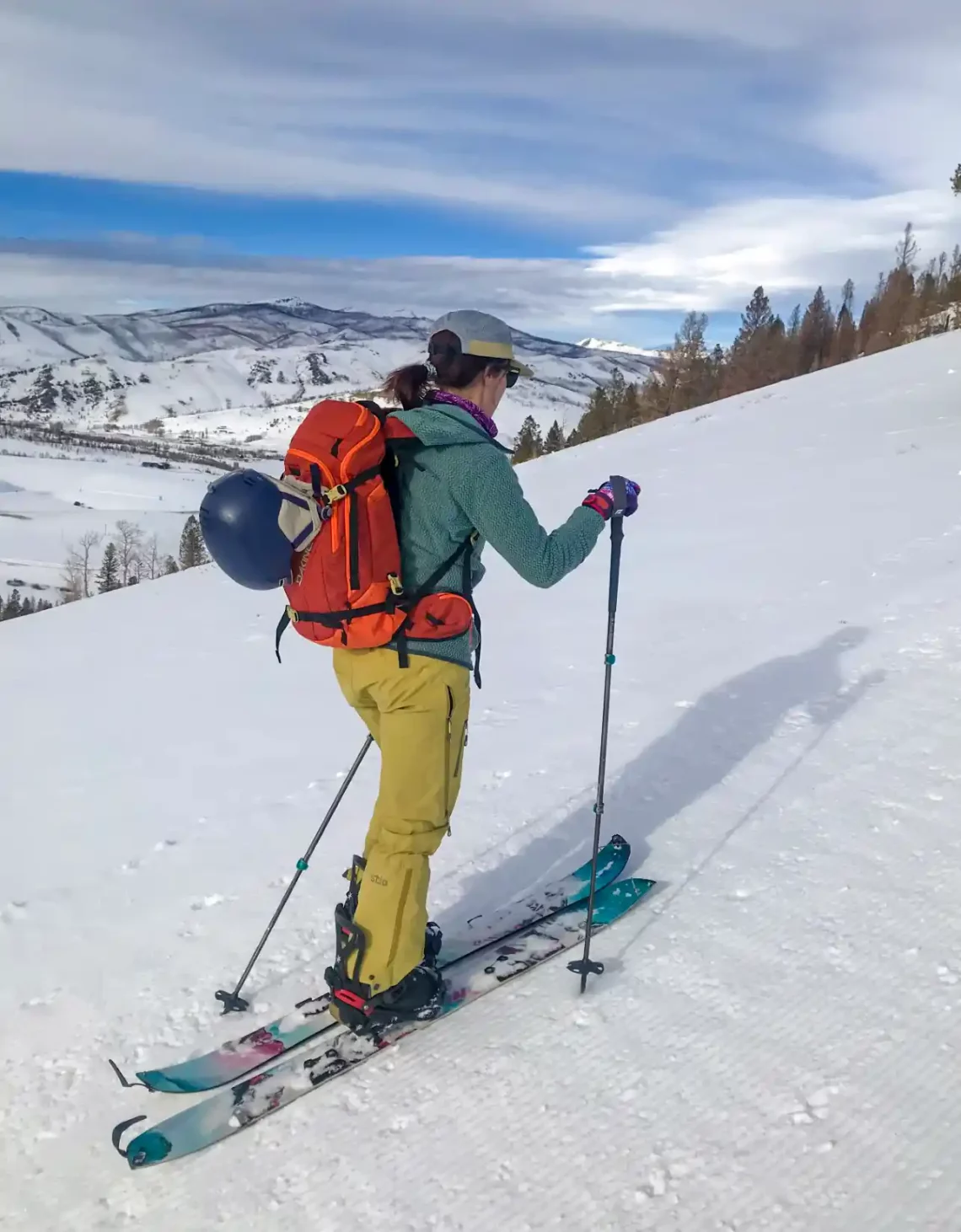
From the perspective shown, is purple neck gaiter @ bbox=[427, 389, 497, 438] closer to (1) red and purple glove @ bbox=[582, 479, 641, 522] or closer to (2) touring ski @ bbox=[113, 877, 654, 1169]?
(1) red and purple glove @ bbox=[582, 479, 641, 522]

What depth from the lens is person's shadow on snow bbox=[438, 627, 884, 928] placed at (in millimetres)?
4262

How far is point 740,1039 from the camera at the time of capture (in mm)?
2938

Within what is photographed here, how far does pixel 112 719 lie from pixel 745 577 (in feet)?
20.6

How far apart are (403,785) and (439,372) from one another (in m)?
1.39

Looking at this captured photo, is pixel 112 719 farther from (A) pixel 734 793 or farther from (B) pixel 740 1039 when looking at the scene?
(B) pixel 740 1039

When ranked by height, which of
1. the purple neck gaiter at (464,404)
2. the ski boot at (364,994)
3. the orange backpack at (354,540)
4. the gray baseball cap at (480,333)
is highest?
the gray baseball cap at (480,333)

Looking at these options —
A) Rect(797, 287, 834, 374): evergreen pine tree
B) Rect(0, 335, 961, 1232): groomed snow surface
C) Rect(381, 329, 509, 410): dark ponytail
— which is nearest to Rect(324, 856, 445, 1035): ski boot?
Rect(0, 335, 961, 1232): groomed snow surface

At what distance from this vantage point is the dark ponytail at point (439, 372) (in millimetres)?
2887

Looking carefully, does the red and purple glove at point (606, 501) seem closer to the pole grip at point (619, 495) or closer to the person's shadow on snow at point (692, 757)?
the pole grip at point (619, 495)

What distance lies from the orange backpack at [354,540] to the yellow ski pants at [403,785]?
0.11 meters

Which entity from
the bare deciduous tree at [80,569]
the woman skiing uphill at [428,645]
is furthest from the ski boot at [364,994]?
the bare deciduous tree at [80,569]

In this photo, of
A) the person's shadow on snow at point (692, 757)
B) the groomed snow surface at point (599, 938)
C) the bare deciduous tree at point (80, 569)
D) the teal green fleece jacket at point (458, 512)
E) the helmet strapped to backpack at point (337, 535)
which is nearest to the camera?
the groomed snow surface at point (599, 938)

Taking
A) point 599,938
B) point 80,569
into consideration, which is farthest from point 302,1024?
point 80,569

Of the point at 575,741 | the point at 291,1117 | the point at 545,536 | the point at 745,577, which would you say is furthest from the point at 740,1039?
the point at 745,577
